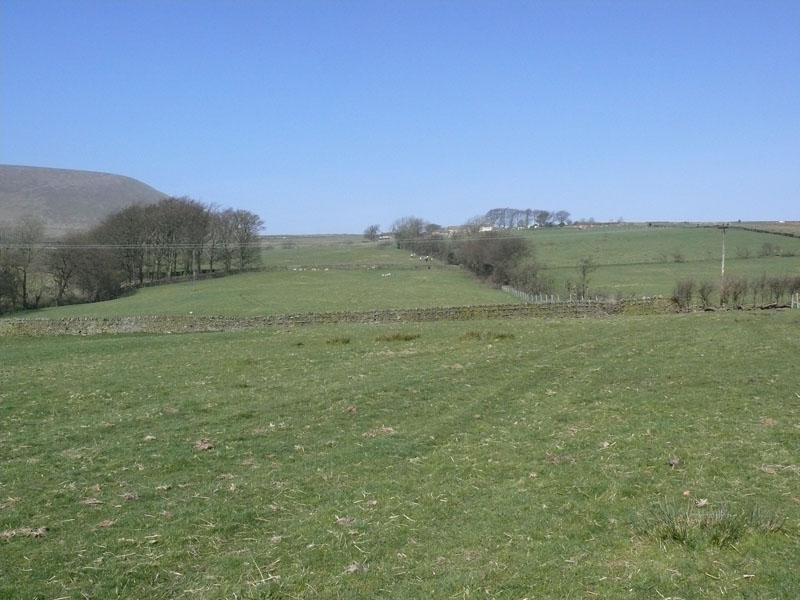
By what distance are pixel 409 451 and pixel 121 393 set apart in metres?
8.16

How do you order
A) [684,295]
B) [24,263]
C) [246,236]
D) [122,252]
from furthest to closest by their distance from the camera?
[246,236], [122,252], [24,263], [684,295]

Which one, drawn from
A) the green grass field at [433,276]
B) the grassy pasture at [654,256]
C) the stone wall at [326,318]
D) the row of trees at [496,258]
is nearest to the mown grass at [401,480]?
the stone wall at [326,318]

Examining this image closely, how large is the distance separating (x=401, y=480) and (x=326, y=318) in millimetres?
32766

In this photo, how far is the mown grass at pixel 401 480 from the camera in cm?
654

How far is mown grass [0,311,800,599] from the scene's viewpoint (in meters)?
6.54

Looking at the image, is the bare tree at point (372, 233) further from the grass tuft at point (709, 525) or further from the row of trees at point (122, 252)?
the grass tuft at point (709, 525)

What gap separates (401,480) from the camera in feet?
31.3

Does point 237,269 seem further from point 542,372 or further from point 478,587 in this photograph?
point 478,587

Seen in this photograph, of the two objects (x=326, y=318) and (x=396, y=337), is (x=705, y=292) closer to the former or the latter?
(x=326, y=318)

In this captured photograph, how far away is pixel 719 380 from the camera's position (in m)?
16.6

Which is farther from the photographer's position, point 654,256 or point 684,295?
point 654,256

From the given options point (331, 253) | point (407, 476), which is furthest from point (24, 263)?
point (407, 476)

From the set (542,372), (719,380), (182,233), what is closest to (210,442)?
(542,372)

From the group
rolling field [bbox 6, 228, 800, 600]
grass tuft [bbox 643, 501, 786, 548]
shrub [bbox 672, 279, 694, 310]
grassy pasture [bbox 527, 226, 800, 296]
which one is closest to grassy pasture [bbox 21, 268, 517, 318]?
grassy pasture [bbox 527, 226, 800, 296]
